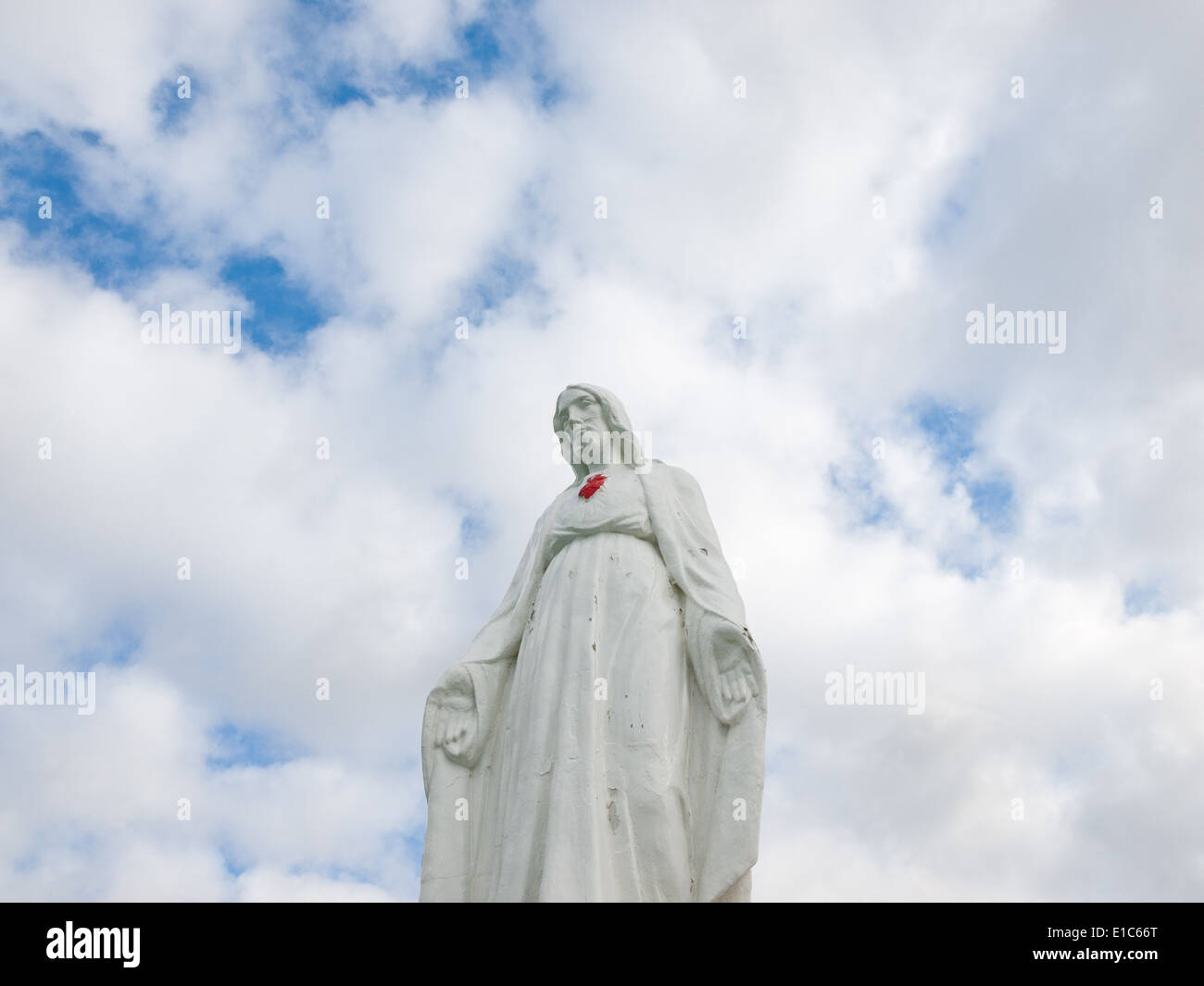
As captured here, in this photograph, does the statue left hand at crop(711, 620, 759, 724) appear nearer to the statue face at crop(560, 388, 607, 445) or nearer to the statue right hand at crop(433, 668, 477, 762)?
the statue right hand at crop(433, 668, 477, 762)

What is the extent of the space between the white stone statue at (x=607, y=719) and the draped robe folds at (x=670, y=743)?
1 centimetres

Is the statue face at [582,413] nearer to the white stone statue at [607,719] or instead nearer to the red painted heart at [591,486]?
the white stone statue at [607,719]

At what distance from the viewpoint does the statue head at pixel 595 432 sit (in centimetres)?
1242

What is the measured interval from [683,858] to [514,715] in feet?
6.07

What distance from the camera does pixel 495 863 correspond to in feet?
35.0

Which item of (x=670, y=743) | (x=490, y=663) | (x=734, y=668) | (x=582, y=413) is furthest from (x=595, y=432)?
(x=670, y=743)

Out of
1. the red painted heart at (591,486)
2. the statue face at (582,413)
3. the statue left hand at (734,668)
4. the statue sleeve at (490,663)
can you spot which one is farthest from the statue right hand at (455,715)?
the statue face at (582,413)

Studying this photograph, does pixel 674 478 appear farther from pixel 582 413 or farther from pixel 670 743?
pixel 670 743

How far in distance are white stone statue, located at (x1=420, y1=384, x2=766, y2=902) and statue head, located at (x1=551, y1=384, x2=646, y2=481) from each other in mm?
25

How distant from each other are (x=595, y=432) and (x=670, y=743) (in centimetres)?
315

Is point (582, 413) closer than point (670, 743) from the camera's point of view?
No

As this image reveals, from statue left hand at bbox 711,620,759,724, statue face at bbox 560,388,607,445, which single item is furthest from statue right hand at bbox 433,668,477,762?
statue face at bbox 560,388,607,445

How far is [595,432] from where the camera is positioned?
12.5 metres

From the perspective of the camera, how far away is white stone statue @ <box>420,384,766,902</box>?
10.2 metres
